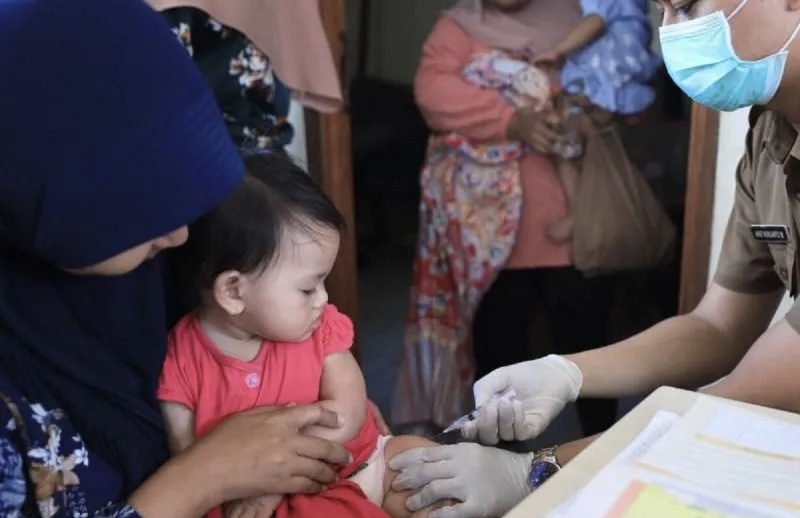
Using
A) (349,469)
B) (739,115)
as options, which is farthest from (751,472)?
(739,115)

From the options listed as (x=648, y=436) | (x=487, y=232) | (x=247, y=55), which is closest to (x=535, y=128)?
(x=487, y=232)

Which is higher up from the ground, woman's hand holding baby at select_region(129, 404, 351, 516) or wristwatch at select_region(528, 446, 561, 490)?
woman's hand holding baby at select_region(129, 404, 351, 516)

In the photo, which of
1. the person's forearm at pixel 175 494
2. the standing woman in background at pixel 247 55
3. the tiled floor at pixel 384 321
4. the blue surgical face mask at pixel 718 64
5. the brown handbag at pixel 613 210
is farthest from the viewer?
the tiled floor at pixel 384 321

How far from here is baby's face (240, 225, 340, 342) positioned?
1126mm

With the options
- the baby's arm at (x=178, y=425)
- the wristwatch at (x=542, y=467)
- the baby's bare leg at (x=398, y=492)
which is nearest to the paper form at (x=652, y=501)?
the wristwatch at (x=542, y=467)

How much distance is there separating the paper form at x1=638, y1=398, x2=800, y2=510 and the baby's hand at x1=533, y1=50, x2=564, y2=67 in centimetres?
143

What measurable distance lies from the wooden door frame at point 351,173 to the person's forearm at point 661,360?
67 cm

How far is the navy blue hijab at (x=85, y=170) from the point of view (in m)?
0.81

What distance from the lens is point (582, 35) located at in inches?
85.1

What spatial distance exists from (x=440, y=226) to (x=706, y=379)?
0.96 meters

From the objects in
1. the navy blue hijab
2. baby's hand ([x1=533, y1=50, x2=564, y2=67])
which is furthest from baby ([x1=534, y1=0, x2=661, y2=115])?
the navy blue hijab

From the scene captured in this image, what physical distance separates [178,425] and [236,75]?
0.74 metres

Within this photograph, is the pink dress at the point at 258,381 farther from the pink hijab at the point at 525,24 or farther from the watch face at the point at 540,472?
the pink hijab at the point at 525,24

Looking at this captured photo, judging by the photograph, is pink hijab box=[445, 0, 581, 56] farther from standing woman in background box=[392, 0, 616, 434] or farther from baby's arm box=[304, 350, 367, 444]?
baby's arm box=[304, 350, 367, 444]
